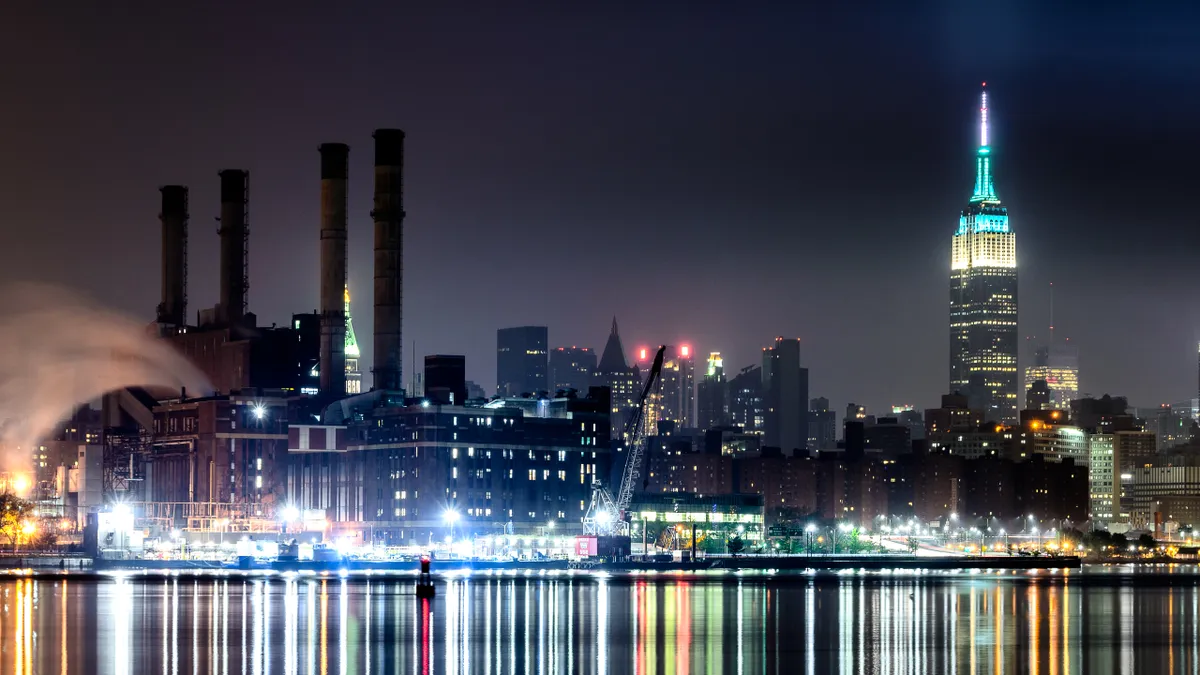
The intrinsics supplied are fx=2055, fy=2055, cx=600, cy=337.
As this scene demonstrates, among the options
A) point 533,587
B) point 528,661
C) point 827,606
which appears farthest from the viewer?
point 533,587

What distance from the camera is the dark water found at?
353 ft

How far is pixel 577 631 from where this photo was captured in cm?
12938

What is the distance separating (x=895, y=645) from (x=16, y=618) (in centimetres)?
5766

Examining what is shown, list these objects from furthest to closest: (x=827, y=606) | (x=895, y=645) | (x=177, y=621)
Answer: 1. (x=827, y=606)
2. (x=177, y=621)
3. (x=895, y=645)

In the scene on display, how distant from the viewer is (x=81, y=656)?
357 feet

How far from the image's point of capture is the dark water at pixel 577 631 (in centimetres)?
10762

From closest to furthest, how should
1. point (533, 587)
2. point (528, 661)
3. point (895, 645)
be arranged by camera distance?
point (528, 661), point (895, 645), point (533, 587)

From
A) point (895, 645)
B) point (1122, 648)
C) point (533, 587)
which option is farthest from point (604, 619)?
point (533, 587)

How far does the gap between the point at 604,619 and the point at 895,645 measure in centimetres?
2610

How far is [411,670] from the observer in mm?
103750

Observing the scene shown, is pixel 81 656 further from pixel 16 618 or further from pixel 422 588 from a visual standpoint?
pixel 422 588

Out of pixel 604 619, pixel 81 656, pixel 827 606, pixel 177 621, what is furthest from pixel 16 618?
pixel 827 606

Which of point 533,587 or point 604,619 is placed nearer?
point 604,619

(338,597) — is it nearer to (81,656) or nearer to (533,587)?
(533,587)
